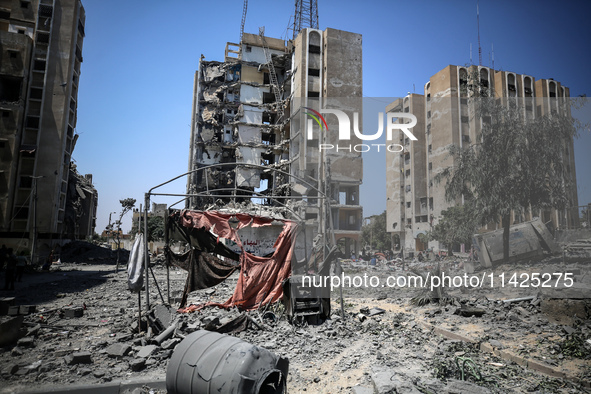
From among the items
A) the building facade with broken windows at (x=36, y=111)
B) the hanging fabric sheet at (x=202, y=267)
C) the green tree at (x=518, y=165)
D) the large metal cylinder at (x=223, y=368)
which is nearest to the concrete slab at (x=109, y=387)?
the large metal cylinder at (x=223, y=368)

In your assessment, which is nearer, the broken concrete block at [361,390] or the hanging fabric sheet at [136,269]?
the broken concrete block at [361,390]

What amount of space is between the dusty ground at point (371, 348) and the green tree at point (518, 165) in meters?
10.6

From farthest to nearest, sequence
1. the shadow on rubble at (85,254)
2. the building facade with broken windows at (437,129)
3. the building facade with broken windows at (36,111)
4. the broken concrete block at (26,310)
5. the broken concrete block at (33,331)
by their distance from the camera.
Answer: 1. the building facade with broken windows at (437,129)
2. the shadow on rubble at (85,254)
3. the building facade with broken windows at (36,111)
4. the broken concrete block at (26,310)
5. the broken concrete block at (33,331)

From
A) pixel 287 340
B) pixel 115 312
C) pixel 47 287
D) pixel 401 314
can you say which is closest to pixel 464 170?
pixel 401 314

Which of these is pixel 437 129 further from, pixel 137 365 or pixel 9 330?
pixel 9 330

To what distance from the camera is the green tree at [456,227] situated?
2236 cm

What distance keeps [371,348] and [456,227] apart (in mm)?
22927

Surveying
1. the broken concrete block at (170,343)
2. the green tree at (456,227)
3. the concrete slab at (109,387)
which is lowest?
the concrete slab at (109,387)

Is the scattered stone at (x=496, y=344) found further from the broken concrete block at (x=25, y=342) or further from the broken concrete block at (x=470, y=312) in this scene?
the broken concrete block at (x=25, y=342)

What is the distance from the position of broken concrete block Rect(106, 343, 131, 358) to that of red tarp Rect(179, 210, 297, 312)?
7.70ft

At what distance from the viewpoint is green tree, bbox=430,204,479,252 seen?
22.4 metres

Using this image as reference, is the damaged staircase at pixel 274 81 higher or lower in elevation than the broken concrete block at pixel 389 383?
higher

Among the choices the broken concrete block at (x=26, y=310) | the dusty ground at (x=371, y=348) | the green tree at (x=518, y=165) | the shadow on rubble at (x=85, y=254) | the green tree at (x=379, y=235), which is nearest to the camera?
the dusty ground at (x=371, y=348)

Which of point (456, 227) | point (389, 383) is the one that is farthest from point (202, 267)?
point (456, 227)
